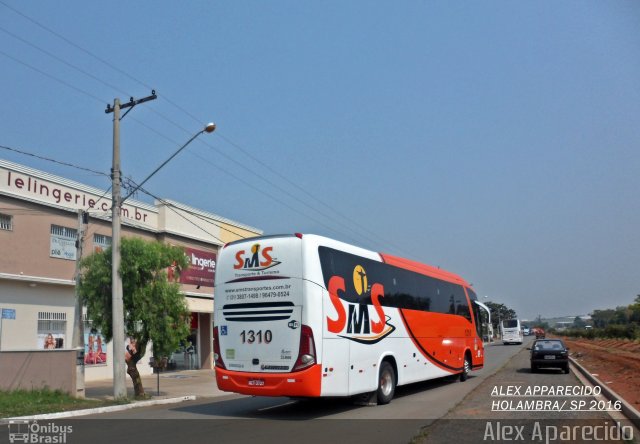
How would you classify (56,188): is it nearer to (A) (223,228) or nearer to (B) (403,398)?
(A) (223,228)

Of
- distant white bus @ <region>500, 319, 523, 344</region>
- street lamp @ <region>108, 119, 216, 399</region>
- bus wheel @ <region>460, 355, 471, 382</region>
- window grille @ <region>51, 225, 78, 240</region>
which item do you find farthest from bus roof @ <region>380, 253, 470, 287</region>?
distant white bus @ <region>500, 319, 523, 344</region>

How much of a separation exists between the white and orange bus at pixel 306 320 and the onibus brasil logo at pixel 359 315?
0.02 metres

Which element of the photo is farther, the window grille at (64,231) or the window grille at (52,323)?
the window grille at (64,231)

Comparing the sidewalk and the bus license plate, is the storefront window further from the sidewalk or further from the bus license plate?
the bus license plate

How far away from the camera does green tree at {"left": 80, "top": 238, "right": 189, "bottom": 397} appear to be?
1808cm

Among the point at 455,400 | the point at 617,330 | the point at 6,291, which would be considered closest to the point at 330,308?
the point at 455,400

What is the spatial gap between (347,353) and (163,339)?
7.10 meters

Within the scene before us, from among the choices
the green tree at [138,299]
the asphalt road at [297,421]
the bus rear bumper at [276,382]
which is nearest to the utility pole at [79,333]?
the green tree at [138,299]

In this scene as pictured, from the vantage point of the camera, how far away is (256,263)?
1354 centimetres

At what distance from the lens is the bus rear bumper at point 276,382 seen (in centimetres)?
1231

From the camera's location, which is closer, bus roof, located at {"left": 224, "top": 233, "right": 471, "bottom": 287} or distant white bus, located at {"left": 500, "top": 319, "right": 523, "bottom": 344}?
bus roof, located at {"left": 224, "top": 233, "right": 471, "bottom": 287}

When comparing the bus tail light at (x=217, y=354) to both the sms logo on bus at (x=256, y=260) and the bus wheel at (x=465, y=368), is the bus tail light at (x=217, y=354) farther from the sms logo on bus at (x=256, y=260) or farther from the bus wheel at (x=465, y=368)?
the bus wheel at (x=465, y=368)

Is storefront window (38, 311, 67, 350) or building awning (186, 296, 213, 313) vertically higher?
building awning (186, 296, 213, 313)

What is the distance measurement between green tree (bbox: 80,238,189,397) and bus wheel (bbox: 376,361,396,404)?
6699 millimetres
